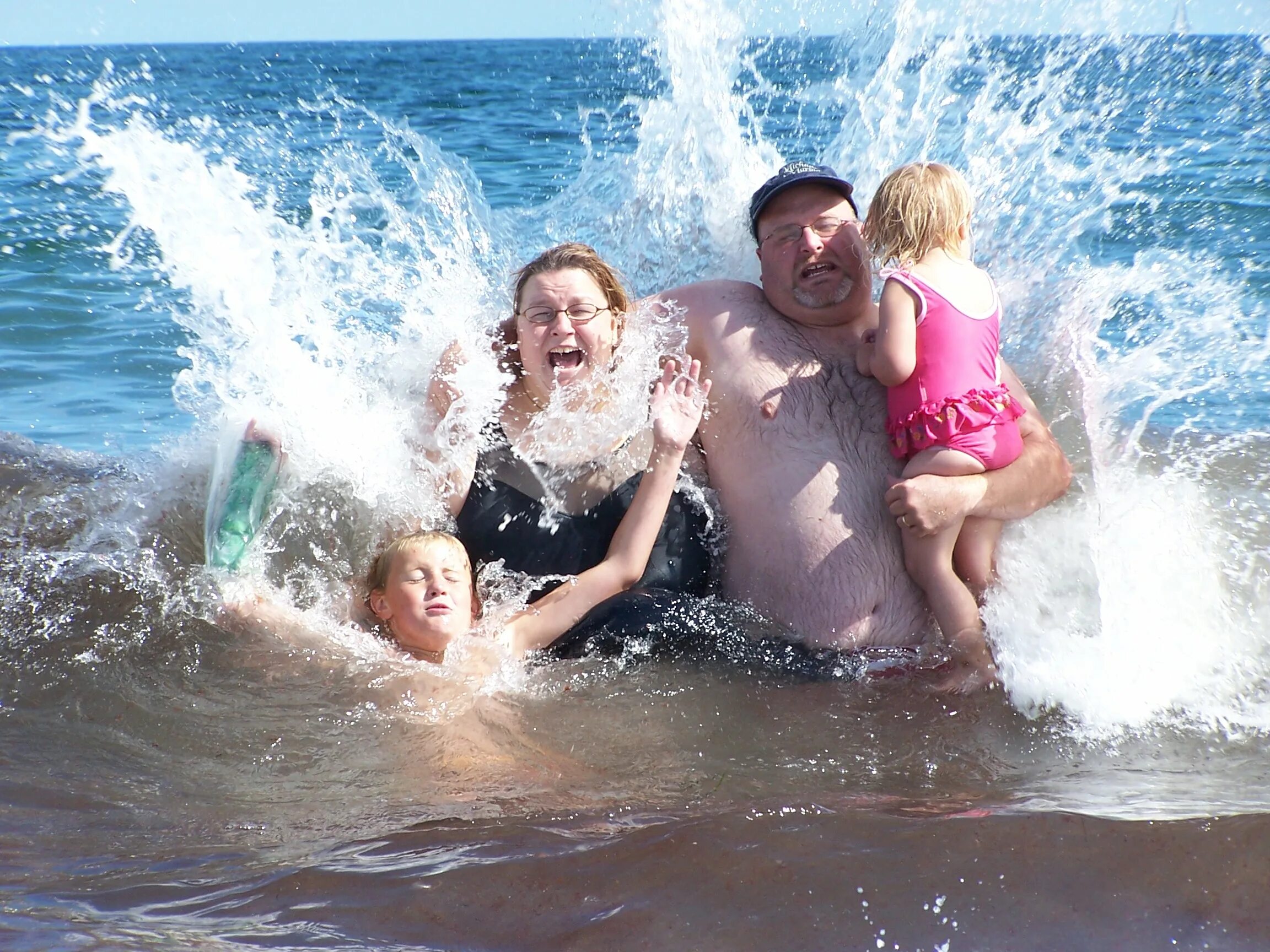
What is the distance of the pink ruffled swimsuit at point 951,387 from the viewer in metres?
3.69

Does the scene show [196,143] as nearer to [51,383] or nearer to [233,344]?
[51,383]

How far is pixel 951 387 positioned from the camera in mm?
3695

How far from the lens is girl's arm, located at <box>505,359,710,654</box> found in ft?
→ 12.0

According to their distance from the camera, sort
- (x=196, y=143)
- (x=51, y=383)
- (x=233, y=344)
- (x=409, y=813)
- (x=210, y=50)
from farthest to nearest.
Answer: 1. (x=210, y=50)
2. (x=196, y=143)
3. (x=51, y=383)
4. (x=233, y=344)
5. (x=409, y=813)

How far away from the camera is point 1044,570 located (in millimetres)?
3881

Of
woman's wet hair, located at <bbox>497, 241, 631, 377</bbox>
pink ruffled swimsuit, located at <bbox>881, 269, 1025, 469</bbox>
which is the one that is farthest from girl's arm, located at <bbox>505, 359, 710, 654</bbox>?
pink ruffled swimsuit, located at <bbox>881, 269, 1025, 469</bbox>

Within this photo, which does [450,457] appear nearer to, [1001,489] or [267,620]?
[267,620]

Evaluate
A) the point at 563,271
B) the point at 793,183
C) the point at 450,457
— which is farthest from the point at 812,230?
the point at 450,457

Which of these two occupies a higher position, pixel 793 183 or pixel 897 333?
pixel 793 183

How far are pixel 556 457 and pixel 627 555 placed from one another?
1.35 ft

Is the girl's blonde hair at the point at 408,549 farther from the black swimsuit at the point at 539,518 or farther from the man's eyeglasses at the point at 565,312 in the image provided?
the man's eyeglasses at the point at 565,312

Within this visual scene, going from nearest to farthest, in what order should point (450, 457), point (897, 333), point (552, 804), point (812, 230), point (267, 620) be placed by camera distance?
point (552, 804)
point (267, 620)
point (897, 333)
point (450, 457)
point (812, 230)

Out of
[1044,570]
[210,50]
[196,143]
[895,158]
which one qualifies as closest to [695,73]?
[895,158]

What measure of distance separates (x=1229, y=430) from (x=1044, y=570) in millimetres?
3211
